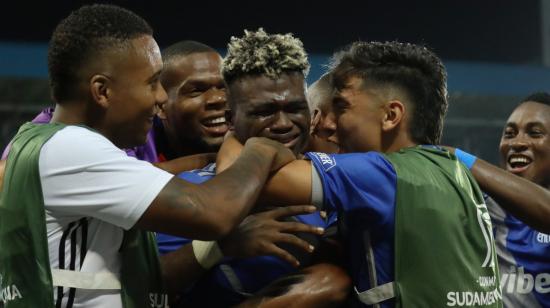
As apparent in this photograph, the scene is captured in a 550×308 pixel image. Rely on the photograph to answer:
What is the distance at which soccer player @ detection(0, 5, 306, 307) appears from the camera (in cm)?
188

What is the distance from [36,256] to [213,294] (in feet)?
1.54

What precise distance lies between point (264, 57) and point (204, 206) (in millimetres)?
583

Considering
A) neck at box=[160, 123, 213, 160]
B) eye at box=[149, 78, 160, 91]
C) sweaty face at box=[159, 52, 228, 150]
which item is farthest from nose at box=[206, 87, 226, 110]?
eye at box=[149, 78, 160, 91]

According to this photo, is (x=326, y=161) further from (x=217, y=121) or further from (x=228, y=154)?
(x=217, y=121)

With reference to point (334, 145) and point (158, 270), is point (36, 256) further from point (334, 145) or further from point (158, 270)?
point (334, 145)

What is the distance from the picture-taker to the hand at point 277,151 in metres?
2.05

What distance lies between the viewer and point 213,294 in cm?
218

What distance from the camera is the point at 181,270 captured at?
7.00 feet

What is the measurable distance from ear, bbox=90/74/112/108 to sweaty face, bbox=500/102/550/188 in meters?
2.33

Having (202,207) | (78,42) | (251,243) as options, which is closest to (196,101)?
(78,42)

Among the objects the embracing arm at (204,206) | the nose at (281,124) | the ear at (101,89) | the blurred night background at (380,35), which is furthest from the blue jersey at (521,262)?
the blurred night background at (380,35)

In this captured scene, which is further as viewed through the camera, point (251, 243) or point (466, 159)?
point (466, 159)

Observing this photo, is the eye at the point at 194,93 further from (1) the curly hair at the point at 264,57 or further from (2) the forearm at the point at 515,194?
(2) the forearm at the point at 515,194

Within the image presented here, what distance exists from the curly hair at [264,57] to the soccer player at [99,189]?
0.89 feet
